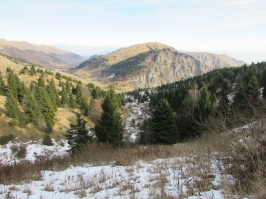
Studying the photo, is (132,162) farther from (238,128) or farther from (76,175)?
(238,128)

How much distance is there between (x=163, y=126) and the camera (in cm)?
2642

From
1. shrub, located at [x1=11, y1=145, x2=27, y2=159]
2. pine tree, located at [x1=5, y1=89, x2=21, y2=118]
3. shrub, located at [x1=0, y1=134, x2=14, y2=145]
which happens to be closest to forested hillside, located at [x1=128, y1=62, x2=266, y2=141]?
shrub, located at [x1=11, y1=145, x2=27, y2=159]

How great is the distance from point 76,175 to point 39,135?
31.7m

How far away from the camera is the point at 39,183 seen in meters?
5.75

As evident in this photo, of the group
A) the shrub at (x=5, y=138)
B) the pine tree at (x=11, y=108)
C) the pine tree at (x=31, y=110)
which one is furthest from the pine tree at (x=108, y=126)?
the pine tree at (x=11, y=108)

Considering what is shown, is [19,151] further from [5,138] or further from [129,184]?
[129,184]

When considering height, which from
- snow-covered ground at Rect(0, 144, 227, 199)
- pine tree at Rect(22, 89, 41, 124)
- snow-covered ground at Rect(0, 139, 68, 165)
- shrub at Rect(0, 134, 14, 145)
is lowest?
snow-covered ground at Rect(0, 139, 68, 165)

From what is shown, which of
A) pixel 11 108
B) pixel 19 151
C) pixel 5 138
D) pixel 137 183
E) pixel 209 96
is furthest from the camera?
pixel 209 96

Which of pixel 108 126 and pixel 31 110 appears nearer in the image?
pixel 108 126

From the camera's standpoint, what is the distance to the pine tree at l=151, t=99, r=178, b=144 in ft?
85.6

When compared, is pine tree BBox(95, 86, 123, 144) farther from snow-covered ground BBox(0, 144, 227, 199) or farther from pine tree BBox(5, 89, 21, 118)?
pine tree BBox(5, 89, 21, 118)

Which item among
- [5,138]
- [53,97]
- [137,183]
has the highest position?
[137,183]

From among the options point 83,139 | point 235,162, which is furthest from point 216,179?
point 83,139

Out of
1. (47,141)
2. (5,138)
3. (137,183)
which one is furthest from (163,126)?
(5,138)
